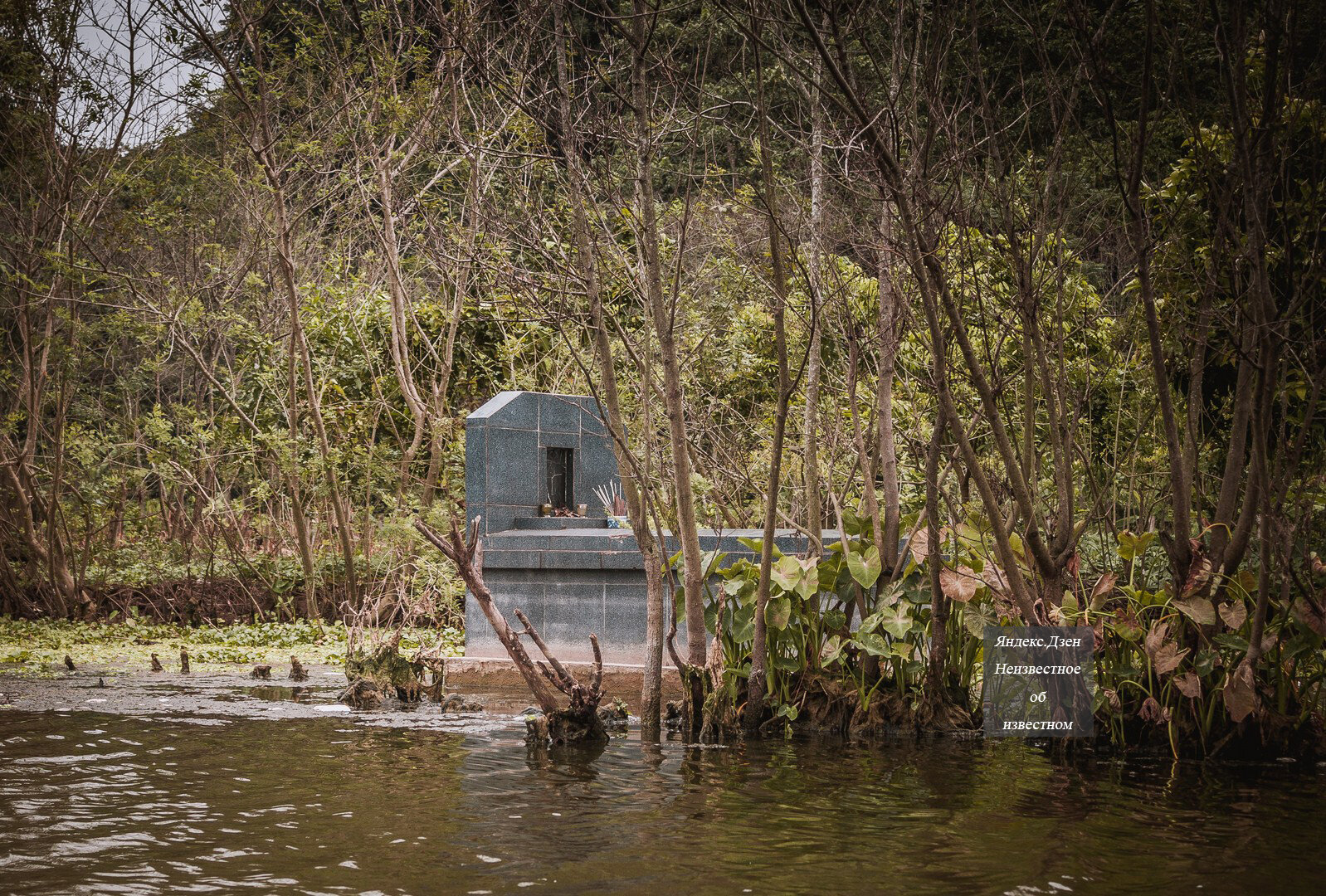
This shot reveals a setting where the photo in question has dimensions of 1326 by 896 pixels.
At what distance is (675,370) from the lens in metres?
7.39

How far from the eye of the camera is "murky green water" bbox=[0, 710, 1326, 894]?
15.0ft

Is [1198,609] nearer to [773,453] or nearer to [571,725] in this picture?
[773,453]

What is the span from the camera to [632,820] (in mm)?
5547

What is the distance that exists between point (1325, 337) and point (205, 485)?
50.9 feet

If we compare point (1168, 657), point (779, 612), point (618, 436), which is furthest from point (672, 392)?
point (1168, 657)

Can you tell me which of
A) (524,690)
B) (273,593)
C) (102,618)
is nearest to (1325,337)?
(524,690)

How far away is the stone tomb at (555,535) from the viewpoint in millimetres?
10156

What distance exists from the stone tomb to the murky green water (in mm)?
2503

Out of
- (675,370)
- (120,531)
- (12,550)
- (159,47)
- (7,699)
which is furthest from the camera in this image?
(120,531)

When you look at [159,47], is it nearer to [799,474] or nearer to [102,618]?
[102,618]

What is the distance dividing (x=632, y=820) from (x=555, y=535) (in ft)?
17.4

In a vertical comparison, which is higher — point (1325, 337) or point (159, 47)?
point (159, 47)

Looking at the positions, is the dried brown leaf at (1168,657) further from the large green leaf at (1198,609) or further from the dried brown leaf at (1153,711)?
the dried brown leaf at (1153,711)

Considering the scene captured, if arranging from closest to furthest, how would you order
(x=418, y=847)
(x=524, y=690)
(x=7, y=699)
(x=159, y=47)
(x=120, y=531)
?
(x=418, y=847), (x=7, y=699), (x=524, y=690), (x=159, y=47), (x=120, y=531)
